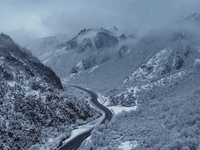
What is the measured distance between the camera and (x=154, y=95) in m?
86.9

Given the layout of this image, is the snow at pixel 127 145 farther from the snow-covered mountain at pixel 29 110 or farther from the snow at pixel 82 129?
the snow at pixel 82 129

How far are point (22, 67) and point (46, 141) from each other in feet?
120

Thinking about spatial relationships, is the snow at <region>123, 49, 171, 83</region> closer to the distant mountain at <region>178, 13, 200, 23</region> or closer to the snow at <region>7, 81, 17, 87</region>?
the distant mountain at <region>178, 13, 200, 23</region>

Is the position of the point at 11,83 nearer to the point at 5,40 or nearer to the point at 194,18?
the point at 5,40

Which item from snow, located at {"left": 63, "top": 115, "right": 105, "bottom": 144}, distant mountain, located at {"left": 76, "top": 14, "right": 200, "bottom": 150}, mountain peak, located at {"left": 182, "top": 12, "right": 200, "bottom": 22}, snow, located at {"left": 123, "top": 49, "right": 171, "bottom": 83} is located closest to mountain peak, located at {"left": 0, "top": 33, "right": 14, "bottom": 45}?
snow, located at {"left": 63, "top": 115, "right": 105, "bottom": 144}

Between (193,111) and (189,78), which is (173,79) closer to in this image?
(189,78)

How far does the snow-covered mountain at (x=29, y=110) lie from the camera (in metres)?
48.1

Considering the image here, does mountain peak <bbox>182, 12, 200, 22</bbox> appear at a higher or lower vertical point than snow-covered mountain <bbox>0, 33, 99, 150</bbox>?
higher

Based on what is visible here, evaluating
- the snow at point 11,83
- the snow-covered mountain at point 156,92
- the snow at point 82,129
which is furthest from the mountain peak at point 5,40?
the snow-covered mountain at point 156,92

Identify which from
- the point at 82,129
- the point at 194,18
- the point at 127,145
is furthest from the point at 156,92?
the point at 194,18

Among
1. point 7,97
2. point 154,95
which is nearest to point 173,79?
point 154,95

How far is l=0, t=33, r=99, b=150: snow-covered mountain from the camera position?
158 ft

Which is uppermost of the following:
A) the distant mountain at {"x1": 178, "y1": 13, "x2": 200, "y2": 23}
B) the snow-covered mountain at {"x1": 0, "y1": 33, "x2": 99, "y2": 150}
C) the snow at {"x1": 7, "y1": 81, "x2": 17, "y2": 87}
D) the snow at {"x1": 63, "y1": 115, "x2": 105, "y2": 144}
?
the distant mountain at {"x1": 178, "y1": 13, "x2": 200, "y2": 23}

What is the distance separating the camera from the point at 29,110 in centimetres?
5706
